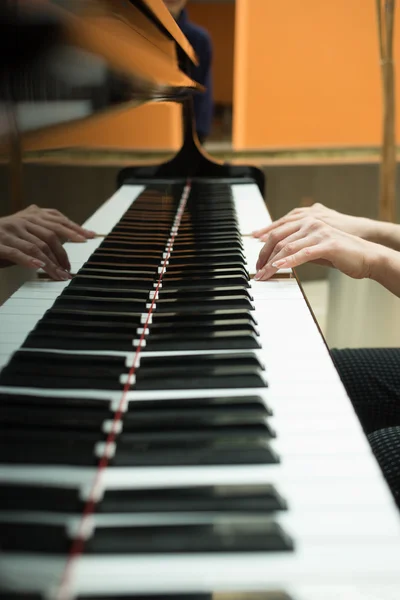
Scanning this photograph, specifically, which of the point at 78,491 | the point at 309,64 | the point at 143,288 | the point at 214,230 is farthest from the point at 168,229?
the point at 309,64

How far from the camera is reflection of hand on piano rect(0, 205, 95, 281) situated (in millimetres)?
634

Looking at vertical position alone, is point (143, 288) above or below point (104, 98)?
below

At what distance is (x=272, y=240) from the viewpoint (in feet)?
3.10

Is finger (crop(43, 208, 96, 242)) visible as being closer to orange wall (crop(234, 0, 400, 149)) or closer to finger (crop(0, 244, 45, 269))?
finger (crop(0, 244, 45, 269))

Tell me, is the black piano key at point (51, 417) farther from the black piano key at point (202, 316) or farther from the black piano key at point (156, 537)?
the black piano key at point (202, 316)

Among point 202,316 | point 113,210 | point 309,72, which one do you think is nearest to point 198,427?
point 202,316

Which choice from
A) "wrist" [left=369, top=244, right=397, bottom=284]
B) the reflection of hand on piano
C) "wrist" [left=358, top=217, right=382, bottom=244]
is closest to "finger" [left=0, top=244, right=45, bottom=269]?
the reflection of hand on piano

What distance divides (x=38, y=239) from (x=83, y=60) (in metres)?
0.23

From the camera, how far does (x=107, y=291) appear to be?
82cm

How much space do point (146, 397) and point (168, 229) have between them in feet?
2.13

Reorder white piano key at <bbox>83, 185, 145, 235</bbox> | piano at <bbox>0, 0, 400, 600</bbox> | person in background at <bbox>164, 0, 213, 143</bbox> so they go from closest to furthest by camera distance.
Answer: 1. piano at <bbox>0, 0, 400, 600</bbox>
2. white piano key at <bbox>83, 185, 145, 235</bbox>
3. person in background at <bbox>164, 0, 213, 143</bbox>

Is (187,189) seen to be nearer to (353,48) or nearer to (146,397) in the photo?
(146,397)

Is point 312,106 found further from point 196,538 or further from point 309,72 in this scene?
point 196,538

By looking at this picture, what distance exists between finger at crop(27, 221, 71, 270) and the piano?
0.02m
